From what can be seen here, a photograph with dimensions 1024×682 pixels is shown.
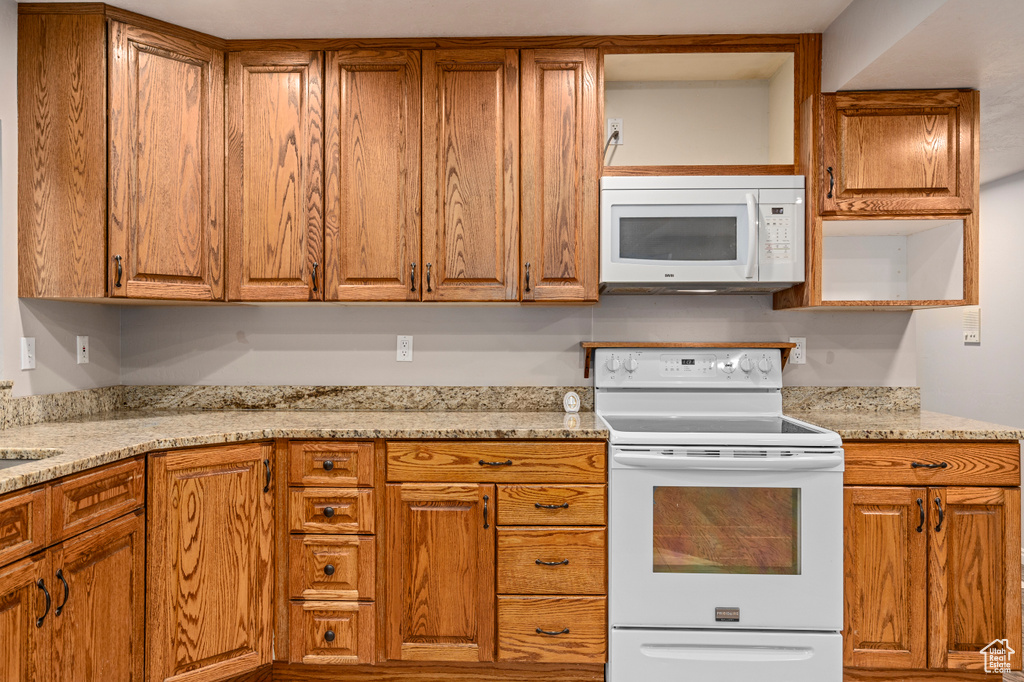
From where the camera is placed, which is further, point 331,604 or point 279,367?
point 279,367

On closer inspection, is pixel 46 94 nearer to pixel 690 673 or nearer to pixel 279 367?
pixel 279 367

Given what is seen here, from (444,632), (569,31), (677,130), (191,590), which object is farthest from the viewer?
(677,130)

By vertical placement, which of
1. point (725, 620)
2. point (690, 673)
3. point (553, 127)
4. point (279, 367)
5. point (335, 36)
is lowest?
point (690, 673)

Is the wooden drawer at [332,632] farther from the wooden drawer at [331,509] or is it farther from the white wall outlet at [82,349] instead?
the white wall outlet at [82,349]

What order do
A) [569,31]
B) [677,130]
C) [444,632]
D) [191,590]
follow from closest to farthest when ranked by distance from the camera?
[191,590] → [444,632] → [569,31] → [677,130]

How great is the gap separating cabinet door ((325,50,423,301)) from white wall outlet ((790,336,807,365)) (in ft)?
5.16

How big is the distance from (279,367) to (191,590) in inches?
38.0

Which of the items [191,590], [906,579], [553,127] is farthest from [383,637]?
[553,127]

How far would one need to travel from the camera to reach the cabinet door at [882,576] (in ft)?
6.16

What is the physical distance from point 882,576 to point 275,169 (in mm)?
2528

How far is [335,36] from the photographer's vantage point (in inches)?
86.3

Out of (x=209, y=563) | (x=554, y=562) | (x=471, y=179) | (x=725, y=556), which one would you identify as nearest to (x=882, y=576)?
(x=725, y=556)

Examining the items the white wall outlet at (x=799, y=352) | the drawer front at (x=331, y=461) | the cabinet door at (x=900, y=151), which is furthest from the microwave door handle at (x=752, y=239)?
the drawer front at (x=331, y=461)

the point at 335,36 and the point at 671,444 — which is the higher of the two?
the point at 335,36
